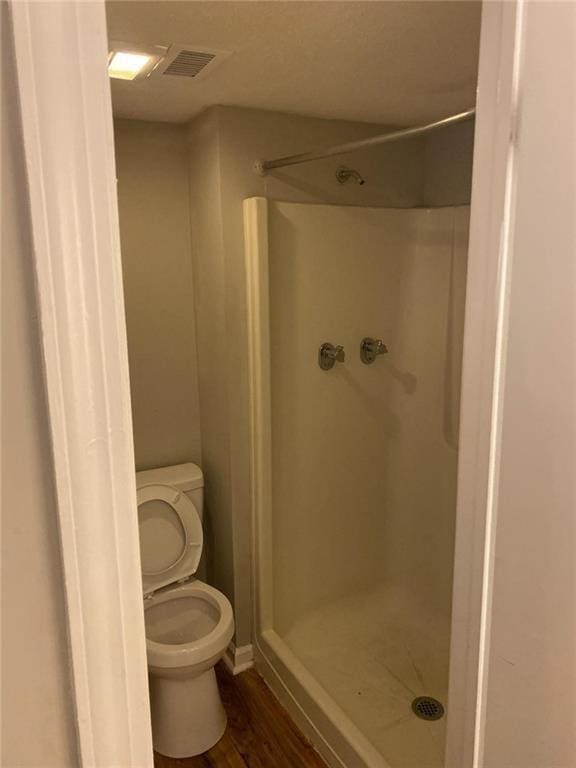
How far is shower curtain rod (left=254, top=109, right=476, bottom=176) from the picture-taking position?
150cm

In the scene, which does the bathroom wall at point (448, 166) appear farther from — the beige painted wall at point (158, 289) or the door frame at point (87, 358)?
the door frame at point (87, 358)

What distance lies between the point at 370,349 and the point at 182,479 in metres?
0.93

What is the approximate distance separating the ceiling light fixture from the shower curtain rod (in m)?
0.55

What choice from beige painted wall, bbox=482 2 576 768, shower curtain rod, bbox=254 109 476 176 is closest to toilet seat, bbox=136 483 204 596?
shower curtain rod, bbox=254 109 476 176

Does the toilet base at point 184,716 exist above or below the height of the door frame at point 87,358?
below

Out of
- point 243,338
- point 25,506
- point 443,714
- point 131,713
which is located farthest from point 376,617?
point 25,506

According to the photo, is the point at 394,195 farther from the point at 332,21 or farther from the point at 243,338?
the point at 332,21

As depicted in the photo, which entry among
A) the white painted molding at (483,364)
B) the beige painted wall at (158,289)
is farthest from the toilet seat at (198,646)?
the white painted molding at (483,364)

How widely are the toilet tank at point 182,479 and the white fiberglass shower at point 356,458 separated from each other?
250 mm

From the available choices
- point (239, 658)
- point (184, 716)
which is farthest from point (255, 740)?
point (239, 658)

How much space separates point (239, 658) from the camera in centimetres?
248

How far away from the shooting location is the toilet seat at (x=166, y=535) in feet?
7.47

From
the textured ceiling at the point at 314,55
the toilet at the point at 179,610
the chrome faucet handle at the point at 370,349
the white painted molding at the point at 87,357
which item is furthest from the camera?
the chrome faucet handle at the point at 370,349

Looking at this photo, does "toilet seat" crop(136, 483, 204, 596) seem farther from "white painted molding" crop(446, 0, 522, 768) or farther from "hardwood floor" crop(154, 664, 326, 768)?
"white painted molding" crop(446, 0, 522, 768)
